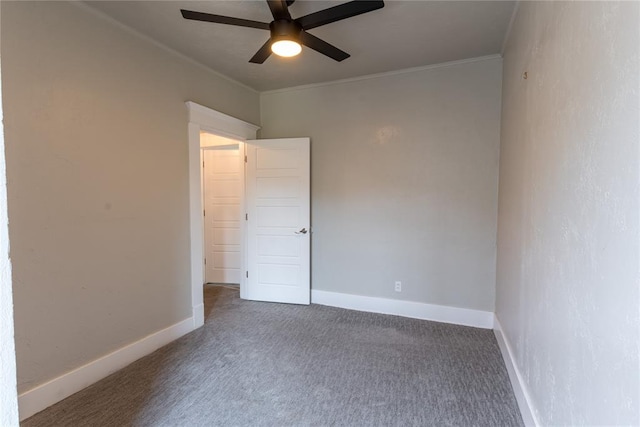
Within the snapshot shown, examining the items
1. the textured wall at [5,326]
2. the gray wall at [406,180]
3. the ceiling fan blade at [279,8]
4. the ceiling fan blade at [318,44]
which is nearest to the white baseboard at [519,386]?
the gray wall at [406,180]

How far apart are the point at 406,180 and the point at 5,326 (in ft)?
11.3

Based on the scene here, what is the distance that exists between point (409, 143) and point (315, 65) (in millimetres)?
1331

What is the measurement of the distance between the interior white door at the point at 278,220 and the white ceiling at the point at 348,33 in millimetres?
965

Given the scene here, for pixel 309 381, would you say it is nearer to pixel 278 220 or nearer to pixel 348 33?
pixel 278 220

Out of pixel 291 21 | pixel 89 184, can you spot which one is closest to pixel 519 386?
pixel 291 21

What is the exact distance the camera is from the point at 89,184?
7.81ft

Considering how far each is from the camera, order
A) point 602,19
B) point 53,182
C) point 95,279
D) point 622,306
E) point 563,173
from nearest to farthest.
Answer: point 622,306 < point 602,19 < point 563,173 < point 53,182 < point 95,279

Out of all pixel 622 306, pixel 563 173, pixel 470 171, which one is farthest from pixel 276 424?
pixel 470 171

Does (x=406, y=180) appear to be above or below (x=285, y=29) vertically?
below

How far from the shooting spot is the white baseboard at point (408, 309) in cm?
337

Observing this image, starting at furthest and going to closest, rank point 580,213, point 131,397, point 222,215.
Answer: point 222,215, point 131,397, point 580,213

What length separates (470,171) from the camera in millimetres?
3344

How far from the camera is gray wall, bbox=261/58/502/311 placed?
3.31 m

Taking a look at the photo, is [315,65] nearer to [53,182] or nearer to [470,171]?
[470,171]
